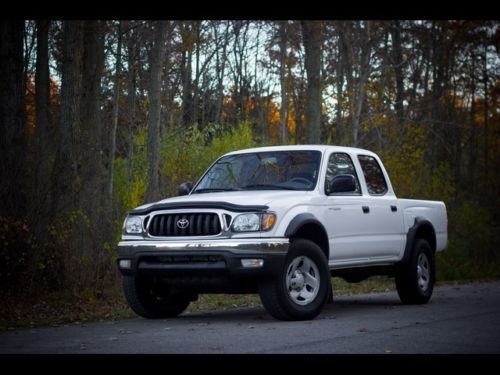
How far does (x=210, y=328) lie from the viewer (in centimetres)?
959

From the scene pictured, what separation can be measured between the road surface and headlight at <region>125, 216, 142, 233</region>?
3.59ft

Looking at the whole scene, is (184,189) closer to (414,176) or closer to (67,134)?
(67,134)

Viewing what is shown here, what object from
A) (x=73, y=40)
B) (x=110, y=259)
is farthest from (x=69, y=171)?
(x=73, y=40)

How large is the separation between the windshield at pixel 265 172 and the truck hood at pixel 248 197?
0.32m

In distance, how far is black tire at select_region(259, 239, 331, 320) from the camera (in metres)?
9.77

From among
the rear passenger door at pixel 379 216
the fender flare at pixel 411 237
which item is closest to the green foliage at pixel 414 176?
the fender flare at pixel 411 237

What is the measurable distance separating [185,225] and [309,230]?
154 cm

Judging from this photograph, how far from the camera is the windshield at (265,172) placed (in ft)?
36.2

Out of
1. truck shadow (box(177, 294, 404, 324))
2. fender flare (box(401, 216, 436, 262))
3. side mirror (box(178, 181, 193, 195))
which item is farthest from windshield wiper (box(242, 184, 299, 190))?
fender flare (box(401, 216, 436, 262))

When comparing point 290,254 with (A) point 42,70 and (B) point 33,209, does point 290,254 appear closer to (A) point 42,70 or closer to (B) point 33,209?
(B) point 33,209

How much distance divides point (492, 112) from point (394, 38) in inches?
244

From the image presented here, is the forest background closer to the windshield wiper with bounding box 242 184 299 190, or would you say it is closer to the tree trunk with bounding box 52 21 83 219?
the tree trunk with bounding box 52 21 83 219

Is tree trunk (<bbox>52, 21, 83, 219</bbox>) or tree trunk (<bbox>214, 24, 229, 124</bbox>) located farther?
tree trunk (<bbox>214, 24, 229, 124</bbox>)

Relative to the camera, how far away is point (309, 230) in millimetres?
10539
